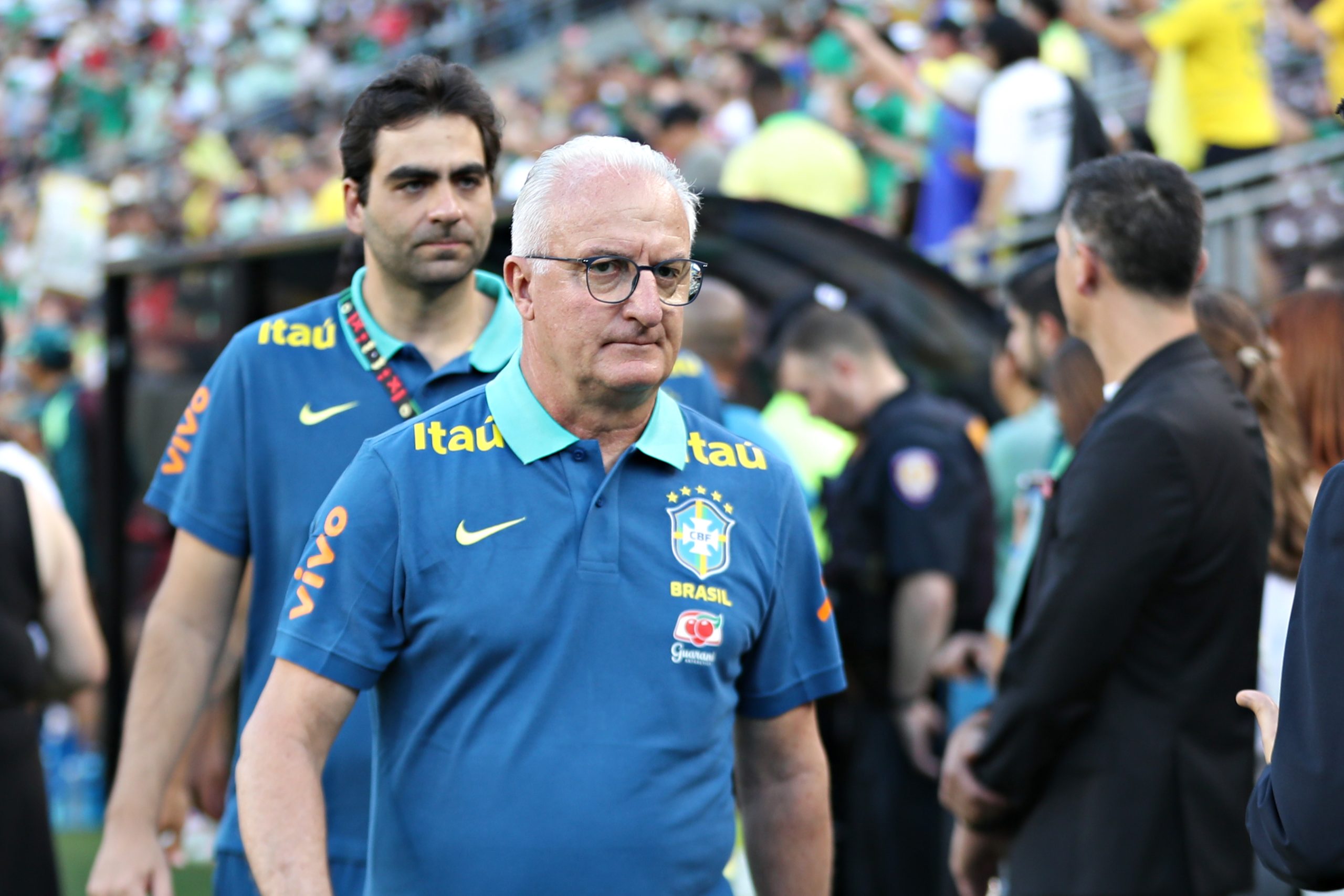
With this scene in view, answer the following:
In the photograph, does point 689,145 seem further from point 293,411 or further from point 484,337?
point 293,411

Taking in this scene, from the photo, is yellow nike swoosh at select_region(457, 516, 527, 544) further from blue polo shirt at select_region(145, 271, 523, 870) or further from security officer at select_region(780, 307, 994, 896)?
security officer at select_region(780, 307, 994, 896)

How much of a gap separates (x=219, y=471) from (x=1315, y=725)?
207cm

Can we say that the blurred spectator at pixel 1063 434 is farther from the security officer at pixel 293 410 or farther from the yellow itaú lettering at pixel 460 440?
the yellow itaú lettering at pixel 460 440

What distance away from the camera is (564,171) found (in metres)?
2.61

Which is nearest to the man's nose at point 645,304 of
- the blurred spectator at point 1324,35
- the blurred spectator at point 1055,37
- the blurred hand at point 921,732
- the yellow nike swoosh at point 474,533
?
the yellow nike swoosh at point 474,533

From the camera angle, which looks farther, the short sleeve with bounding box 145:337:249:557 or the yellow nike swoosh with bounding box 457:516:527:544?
the short sleeve with bounding box 145:337:249:557

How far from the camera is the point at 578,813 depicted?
2.50 meters

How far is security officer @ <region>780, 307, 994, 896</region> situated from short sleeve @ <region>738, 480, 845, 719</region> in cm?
271

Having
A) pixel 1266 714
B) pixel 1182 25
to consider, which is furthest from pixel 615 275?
pixel 1182 25

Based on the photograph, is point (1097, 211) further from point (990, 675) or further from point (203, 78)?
point (203, 78)

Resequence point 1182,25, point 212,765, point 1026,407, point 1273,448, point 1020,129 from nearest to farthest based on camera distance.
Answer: point 1273,448
point 212,765
point 1026,407
point 1020,129
point 1182,25

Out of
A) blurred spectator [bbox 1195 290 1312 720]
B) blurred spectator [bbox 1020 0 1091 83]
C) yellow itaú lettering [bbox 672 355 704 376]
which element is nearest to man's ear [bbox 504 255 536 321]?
yellow itaú lettering [bbox 672 355 704 376]

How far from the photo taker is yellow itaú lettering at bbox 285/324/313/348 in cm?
334

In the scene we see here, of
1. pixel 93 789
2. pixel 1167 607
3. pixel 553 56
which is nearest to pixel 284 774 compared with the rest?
pixel 1167 607
